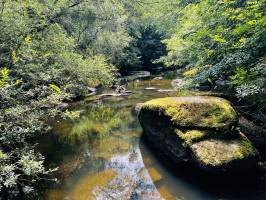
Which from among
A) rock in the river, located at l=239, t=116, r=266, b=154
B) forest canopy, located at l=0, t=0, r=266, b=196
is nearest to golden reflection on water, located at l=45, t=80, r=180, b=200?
forest canopy, located at l=0, t=0, r=266, b=196

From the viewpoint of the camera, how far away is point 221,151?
6.92 meters

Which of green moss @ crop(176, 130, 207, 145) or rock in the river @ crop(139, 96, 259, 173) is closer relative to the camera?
Answer: rock in the river @ crop(139, 96, 259, 173)

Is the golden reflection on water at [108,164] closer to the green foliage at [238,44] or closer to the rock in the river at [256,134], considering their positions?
the rock in the river at [256,134]

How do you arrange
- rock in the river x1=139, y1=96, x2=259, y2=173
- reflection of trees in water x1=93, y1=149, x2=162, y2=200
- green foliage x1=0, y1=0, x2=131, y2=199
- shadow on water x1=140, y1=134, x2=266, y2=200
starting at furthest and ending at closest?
reflection of trees in water x1=93, y1=149, x2=162, y2=200 → rock in the river x1=139, y1=96, x2=259, y2=173 → shadow on water x1=140, y1=134, x2=266, y2=200 → green foliage x1=0, y1=0, x2=131, y2=199

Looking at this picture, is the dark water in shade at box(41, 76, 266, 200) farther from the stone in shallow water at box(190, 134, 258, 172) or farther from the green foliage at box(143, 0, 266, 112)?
the green foliage at box(143, 0, 266, 112)

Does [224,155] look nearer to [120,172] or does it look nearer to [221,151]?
[221,151]

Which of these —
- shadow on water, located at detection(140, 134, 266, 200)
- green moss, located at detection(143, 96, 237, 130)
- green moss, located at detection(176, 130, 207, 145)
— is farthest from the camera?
green moss, located at detection(143, 96, 237, 130)

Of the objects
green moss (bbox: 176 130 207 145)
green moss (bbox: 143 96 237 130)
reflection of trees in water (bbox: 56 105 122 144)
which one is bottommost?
reflection of trees in water (bbox: 56 105 122 144)

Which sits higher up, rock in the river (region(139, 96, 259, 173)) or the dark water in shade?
rock in the river (region(139, 96, 259, 173))

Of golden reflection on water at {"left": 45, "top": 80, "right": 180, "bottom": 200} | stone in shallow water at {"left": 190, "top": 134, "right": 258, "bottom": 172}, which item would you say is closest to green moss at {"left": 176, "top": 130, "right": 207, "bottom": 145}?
stone in shallow water at {"left": 190, "top": 134, "right": 258, "bottom": 172}

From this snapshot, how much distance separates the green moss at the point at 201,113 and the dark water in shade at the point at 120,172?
1338mm

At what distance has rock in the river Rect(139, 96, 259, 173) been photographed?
6.80 m

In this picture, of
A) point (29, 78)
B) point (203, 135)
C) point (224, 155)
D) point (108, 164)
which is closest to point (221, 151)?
point (224, 155)

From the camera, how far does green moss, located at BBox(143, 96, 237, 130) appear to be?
7.72m
